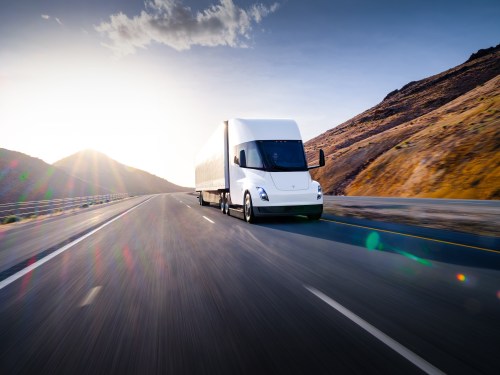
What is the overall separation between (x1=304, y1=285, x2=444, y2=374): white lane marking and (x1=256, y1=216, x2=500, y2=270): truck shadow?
2.97m

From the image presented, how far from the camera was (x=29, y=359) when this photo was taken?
292 cm

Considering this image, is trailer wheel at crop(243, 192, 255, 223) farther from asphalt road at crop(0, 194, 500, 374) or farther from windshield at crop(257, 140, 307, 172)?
asphalt road at crop(0, 194, 500, 374)

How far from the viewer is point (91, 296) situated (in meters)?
4.72

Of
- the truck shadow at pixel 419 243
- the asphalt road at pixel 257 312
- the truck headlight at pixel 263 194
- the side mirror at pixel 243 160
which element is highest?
the side mirror at pixel 243 160

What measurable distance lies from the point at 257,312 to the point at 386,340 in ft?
4.32

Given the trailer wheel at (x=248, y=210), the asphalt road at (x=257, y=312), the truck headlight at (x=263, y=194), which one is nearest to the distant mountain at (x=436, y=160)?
the trailer wheel at (x=248, y=210)

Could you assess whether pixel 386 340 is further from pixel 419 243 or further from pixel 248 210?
pixel 248 210

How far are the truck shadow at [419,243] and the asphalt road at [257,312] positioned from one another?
0.08 m

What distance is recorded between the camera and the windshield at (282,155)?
43.8ft

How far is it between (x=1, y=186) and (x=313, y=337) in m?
112

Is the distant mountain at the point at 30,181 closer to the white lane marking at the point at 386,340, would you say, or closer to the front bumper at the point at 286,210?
the front bumper at the point at 286,210

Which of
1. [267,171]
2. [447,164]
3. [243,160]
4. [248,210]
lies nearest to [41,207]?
[243,160]

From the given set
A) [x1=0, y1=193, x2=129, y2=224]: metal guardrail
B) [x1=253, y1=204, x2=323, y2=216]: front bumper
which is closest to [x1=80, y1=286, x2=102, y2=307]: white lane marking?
[x1=253, y1=204, x2=323, y2=216]: front bumper

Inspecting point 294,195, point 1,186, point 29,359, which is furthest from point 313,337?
point 1,186
